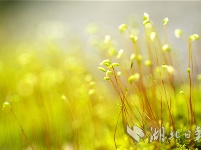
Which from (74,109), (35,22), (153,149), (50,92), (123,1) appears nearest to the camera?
(153,149)

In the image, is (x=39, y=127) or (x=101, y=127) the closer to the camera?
(x=101, y=127)

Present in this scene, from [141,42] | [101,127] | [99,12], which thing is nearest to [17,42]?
[99,12]

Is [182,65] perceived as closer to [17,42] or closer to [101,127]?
[101,127]

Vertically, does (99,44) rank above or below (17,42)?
above

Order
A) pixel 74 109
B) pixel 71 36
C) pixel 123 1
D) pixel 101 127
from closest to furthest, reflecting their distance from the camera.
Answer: pixel 101 127 → pixel 74 109 → pixel 71 36 → pixel 123 1

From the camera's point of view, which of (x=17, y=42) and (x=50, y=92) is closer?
(x=50, y=92)

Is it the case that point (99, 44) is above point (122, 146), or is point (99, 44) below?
above

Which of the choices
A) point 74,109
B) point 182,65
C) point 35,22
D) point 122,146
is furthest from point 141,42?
point 35,22

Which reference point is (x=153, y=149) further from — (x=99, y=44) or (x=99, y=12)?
(x=99, y=12)

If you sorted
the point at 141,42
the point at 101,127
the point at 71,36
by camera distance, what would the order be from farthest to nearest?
the point at 71,36, the point at 141,42, the point at 101,127

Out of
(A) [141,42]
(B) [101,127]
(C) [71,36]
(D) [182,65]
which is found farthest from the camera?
(C) [71,36]
